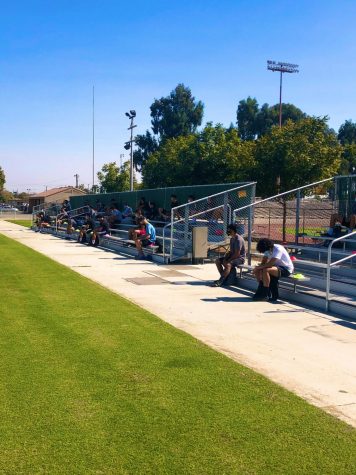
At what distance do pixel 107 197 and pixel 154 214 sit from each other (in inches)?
324

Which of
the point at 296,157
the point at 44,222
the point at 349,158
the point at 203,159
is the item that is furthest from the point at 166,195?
the point at 349,158

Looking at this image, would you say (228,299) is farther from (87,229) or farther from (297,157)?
(87,229)

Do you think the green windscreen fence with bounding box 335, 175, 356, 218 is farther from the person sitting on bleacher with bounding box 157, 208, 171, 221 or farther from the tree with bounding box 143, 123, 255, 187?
the tree with bounding box 143, 123, 255, 187

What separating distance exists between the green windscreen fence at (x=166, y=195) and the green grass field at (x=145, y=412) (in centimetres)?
900

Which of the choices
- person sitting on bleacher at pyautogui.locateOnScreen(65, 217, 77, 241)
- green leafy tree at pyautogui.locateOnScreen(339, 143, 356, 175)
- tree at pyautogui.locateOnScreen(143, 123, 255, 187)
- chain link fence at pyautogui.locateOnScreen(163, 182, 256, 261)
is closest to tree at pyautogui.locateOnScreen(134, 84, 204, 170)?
green leafy tree at pyautogui.locateOnScreen(339, 143, 356, 175)

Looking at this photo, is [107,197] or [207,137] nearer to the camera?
[107,197]

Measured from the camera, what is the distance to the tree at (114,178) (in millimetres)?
61375

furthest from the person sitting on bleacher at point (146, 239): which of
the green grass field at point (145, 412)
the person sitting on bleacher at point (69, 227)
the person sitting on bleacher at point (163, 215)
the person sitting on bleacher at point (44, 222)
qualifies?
the person sitting on bleacher at point (44, 222)

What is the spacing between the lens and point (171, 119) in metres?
75.9

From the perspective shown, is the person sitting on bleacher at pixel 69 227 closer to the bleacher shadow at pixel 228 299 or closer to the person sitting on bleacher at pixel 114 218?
the person sitting on bleacher at pixel 114 218

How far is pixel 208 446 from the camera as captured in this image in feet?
12.7

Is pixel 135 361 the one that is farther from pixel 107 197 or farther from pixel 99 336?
pixel 107 197

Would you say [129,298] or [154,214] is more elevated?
[154,214]

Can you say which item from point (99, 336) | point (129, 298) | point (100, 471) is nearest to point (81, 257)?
point (129, 298)
